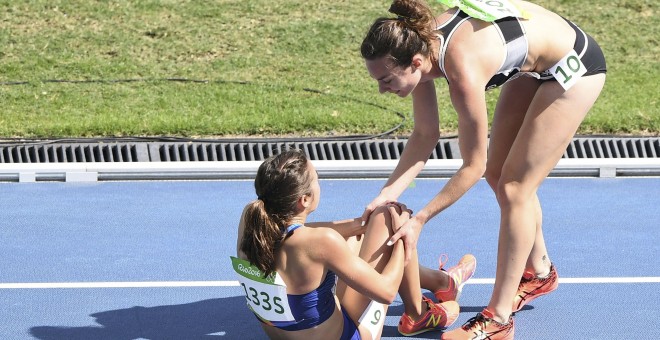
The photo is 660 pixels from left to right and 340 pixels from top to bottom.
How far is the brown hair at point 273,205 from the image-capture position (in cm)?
477

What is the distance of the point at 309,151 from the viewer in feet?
29.1

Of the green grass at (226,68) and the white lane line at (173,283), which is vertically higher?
the white lane line at (173,283)

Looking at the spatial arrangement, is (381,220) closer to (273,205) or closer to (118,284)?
(273,205)

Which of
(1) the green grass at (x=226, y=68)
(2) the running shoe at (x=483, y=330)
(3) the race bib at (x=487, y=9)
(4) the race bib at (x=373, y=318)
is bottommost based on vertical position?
(1) the green grass at (x=226, y=68)

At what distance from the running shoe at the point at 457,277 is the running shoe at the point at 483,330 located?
434 mm

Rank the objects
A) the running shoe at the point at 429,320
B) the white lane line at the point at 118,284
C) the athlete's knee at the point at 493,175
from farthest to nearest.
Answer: the white lane line at the point at 118,284 → the athlete's knee at the point at 493,175 → the running shoe at the point at 429,320

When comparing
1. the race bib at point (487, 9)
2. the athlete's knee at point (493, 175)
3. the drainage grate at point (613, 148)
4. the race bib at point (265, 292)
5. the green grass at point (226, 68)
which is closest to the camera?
the race bib at point (265, 292)

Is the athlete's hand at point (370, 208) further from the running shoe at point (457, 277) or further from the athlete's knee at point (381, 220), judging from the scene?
the running shoe at point (457, 277)

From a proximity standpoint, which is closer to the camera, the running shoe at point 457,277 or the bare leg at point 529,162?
the bare leg at point 529,162

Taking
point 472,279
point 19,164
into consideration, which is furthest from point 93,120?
point 472,279

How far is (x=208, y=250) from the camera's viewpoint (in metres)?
6.89

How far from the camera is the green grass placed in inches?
370

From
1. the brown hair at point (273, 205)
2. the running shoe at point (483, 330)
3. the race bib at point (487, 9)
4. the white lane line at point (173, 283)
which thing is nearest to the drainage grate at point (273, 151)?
the white lane line at point (173, 283)

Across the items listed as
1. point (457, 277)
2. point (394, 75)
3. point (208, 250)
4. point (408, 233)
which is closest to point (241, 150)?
point (208, 250)
